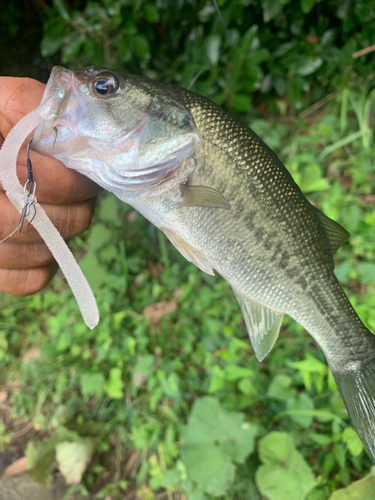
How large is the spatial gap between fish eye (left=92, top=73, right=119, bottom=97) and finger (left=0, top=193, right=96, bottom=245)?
0.32m

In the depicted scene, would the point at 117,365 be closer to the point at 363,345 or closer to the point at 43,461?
the point at 43,461

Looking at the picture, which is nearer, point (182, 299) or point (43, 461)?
point (43, 461)

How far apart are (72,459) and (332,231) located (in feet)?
5.37

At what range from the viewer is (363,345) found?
0.90 meters

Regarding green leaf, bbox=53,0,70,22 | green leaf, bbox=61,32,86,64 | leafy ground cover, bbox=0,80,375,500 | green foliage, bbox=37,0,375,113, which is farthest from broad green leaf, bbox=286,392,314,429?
green leaf, bbox=53,0,70,22

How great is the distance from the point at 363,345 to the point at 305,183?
109 centimetres

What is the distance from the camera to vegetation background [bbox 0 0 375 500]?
50.0 inches

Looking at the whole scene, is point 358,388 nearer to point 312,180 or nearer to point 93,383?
point 312,180

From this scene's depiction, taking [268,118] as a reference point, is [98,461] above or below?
below

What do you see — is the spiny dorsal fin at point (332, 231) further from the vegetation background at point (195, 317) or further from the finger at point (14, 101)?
the finger at point (14, 101)

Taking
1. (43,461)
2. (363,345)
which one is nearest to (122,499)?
(43,461)

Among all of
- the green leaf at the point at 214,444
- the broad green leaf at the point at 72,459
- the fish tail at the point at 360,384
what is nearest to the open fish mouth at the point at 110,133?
the fish tail at the point at 360,384

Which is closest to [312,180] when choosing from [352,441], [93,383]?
[352,441]

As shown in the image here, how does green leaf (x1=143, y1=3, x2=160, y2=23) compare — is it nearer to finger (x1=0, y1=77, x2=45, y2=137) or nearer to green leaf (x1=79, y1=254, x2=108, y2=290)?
finger (x1=0, y1=77, x2=45, y2=137)
